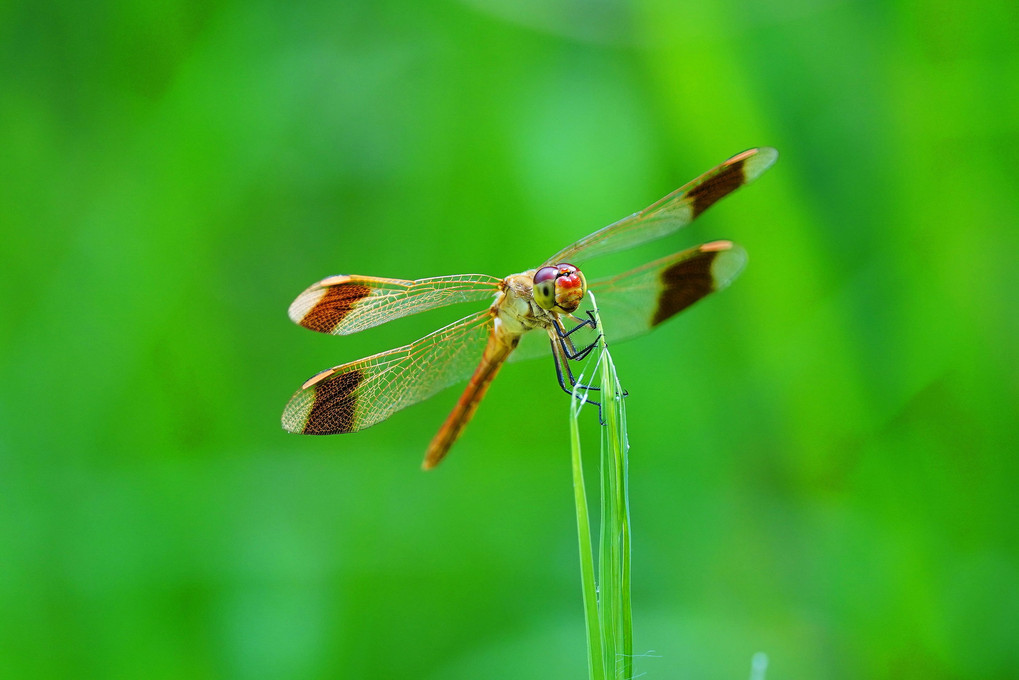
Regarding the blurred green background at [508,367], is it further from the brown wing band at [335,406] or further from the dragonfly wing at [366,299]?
the brown wing band at [335,406]

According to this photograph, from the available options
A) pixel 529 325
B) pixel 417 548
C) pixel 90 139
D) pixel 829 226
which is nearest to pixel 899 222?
pixel 829 226

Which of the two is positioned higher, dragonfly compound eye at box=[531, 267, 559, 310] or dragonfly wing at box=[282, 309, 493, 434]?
dragonfly compound eye at box=[531, 267, 559, 310]

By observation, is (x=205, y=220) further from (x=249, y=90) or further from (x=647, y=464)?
(x=647, y=464)

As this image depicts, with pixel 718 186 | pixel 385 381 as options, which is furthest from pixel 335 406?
pixel 718 186

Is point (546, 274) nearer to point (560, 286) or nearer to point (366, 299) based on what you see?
point (560, 286)

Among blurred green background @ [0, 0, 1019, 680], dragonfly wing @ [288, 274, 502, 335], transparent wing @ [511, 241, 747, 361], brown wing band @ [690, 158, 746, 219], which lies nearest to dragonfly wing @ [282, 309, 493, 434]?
dragonfly wing @ [288, 274, 502, 335]

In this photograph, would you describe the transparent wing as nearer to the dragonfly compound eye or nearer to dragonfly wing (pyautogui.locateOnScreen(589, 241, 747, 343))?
dragonfly wing (pyautogui.locateOnScreen(589, 241, 747, 343))
